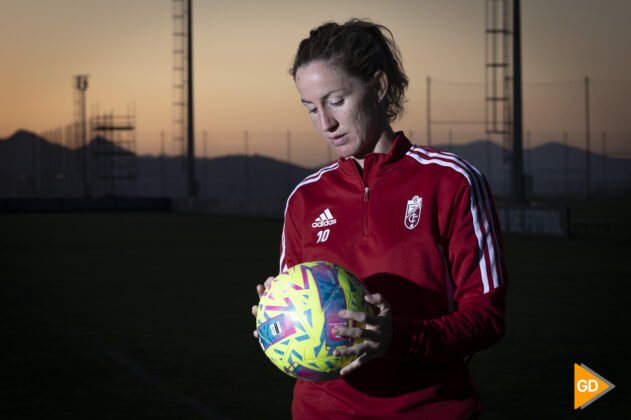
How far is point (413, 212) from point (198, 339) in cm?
717

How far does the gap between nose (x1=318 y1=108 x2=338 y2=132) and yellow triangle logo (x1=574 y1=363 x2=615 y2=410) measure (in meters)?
4.83

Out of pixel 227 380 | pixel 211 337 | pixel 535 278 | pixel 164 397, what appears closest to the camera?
pixel 164 397

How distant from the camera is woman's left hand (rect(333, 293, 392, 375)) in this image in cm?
246

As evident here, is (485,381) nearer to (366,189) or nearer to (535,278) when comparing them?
(366,189)

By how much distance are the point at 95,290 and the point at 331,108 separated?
11634 millimetres

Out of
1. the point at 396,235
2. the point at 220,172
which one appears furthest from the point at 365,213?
the point at 220,172

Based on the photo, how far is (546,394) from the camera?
7.39 meters

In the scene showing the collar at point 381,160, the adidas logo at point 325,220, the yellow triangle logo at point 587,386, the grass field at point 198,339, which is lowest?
the grass field at point 198,339

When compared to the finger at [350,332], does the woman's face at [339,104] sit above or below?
above

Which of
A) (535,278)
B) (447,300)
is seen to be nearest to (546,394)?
(447,300)

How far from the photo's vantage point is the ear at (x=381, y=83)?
2826mm

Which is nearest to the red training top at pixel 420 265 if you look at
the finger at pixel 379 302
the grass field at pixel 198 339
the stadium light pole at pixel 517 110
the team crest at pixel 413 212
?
the team crest at pixel 413 212

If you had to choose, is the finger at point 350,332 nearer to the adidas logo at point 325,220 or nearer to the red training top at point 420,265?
the red training top at point 420,265

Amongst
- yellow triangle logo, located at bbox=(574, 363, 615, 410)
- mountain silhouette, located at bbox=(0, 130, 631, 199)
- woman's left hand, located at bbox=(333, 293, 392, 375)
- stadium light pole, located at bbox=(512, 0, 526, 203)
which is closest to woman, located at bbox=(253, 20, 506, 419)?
woman's left hand, located at bbox=(333, 293, 392, 375)
